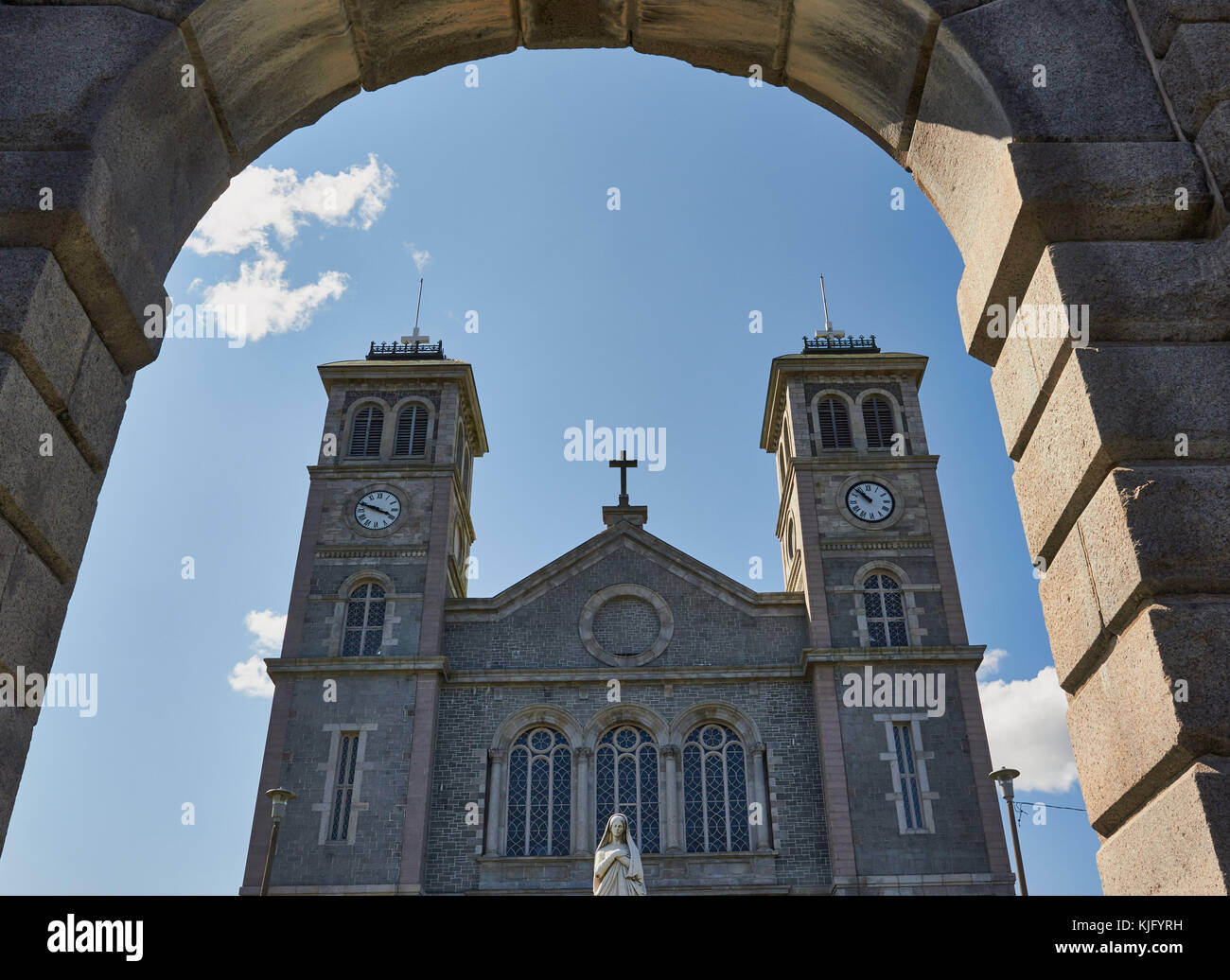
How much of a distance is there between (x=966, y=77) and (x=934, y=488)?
23.9m

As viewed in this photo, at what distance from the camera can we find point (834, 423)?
2811cm

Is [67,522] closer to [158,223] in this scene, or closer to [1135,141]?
[158,223]

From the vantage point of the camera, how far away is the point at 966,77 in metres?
3.88

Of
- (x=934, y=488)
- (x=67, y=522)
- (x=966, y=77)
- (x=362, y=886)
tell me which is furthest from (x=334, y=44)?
(x=934, y=488)

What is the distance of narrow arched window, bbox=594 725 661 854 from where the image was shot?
22172 mm

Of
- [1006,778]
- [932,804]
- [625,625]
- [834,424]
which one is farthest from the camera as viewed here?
[834,424]

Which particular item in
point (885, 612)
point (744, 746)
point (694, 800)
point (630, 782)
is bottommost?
point (694, 800)

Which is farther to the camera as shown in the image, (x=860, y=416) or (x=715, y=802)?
(x=860, y=416)

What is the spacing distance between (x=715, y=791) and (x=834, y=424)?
10754 millimetres

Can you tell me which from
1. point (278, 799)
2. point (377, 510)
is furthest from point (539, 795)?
point (377, 510)

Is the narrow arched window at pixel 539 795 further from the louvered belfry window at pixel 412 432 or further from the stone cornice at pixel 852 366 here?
the stone cornice at pixel 852 366

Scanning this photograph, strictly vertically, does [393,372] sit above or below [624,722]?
above

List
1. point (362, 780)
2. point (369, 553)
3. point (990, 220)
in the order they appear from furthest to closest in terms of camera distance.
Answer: point (369, 553), point (362, 780), point (990, 220)

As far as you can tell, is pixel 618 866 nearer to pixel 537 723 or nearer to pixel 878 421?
pixel 537 723
